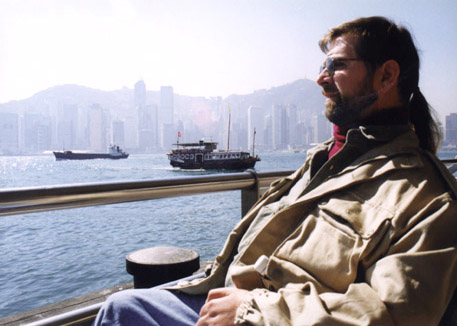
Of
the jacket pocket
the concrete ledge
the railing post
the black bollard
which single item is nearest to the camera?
the jacket pocket

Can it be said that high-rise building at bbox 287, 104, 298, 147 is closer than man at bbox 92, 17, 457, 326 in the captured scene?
No

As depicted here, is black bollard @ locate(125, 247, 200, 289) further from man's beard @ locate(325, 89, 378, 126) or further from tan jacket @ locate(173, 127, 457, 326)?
man's beard @ locate(325, 89, 378, 126)

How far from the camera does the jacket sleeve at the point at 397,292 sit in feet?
3.30

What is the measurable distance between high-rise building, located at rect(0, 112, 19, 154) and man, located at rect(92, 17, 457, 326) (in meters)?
195

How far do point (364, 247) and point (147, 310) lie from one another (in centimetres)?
82

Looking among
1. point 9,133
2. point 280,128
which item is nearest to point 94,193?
point 280,128

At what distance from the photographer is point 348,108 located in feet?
5.55

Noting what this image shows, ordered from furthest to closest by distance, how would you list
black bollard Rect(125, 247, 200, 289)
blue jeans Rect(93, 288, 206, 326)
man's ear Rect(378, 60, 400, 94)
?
black bollard Rect(125, 247, 200, 289)
man's ear Rect(378, 60, 400, 94)
blue jeans Rect(93, 288, 206, 326)

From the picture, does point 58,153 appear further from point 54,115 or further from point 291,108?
point 54,115

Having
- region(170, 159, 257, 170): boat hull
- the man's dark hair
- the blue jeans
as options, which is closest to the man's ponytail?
the man's dark hair

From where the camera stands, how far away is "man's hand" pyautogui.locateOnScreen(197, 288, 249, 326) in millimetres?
1229

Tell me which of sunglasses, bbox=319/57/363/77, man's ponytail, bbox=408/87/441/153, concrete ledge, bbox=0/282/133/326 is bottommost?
concrete ledge, bbox=0/282/133/326

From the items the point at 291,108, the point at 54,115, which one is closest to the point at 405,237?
the point at 291,108

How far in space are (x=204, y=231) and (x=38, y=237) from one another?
986 centimetres
